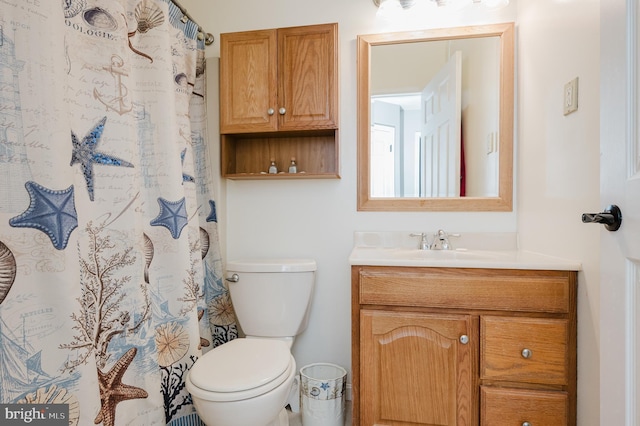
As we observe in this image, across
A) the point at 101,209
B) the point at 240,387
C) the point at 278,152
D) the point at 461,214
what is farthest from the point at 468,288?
the point at 101,209

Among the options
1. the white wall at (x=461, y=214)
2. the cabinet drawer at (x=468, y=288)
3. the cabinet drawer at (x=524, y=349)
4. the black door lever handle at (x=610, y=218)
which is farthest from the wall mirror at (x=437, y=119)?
the black door lever handle at (x=610, y=218)

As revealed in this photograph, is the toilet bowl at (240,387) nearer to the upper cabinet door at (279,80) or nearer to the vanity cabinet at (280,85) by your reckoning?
the vanity cabinet at (280,85)

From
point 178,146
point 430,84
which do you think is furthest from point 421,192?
point 178,146

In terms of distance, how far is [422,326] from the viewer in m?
1.30

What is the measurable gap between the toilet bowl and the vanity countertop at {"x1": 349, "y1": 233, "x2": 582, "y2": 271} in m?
0.50

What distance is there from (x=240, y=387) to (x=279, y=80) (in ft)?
4.68

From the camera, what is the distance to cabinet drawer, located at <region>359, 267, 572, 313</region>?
1215 millimetres

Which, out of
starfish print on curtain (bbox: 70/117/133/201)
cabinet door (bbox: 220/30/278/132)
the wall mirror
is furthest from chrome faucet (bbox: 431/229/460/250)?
starfish print on curtain (bbox: 70/117/133/201)

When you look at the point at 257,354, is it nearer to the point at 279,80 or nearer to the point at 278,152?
the point at 278,152

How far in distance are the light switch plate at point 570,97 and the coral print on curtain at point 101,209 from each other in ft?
4.96

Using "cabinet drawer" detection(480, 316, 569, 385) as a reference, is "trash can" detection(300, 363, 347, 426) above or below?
below

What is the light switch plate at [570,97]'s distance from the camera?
3.85 ft

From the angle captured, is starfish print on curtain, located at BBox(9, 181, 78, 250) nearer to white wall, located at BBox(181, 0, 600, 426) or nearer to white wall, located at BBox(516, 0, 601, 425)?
white wall, located at BBox(181, 0, 600, 426)

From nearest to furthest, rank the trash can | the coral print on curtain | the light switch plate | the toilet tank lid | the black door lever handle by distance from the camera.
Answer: the black door lever handle, the coral print on curtain, the light switch plate, the trash can, the toilet tank lid
